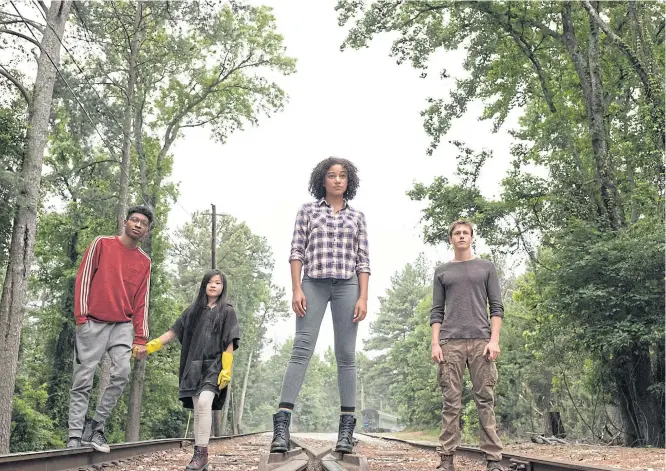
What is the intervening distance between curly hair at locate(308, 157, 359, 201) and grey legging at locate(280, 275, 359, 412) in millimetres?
814

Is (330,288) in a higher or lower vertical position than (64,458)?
higher

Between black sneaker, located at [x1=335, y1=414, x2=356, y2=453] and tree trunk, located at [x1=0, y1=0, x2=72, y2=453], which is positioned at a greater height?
tree trunk, located at [x1=0, y1=0, x2=72, y2=453]

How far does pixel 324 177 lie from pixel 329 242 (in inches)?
26.1

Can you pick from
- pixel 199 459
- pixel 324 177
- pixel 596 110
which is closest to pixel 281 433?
pixel 199 459

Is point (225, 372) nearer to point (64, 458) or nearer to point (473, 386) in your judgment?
point (64, 458)

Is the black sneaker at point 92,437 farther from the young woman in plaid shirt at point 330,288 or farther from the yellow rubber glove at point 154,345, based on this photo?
the young woman in plaid shirt at point 330,288

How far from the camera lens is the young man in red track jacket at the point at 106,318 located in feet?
16.6

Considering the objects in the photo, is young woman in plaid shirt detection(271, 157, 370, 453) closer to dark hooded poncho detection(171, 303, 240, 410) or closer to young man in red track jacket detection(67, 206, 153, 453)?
dark hooded poncho detection(171, 303, 240, 410)

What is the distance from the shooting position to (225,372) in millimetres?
4375

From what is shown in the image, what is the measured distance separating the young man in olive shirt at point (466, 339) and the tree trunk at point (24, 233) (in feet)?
34.7

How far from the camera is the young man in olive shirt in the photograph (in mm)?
4469

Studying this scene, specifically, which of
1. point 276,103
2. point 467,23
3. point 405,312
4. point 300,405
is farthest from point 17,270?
point 300,405

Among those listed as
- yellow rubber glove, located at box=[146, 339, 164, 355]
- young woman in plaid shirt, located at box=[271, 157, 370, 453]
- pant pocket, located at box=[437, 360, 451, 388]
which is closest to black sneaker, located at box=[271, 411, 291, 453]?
young woman in plaid shirt, located at box=[271, 157, 370, 453]

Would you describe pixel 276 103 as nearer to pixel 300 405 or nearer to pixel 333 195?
pixel 333 195
